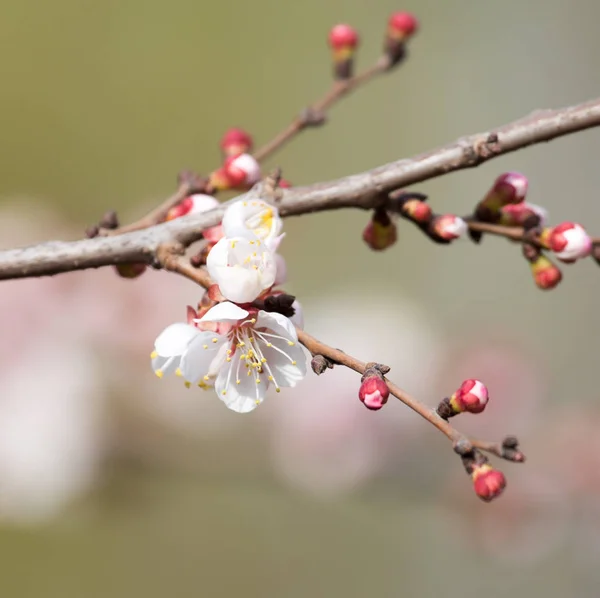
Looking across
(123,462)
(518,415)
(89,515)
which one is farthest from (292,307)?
(89,515)

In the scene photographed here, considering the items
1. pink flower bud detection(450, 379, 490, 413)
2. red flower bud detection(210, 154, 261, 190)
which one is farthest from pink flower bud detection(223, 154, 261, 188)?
pink flower bud detection(450, 379, 490, 413)

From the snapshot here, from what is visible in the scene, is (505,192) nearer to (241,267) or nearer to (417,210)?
(417,210)

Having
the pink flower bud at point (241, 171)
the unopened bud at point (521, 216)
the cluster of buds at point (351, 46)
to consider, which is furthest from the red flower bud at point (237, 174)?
the cluster of buds at point (351, 46)

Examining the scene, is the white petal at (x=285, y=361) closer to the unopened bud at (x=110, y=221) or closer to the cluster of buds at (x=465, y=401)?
the cluster of buds at (x=465, y=401)

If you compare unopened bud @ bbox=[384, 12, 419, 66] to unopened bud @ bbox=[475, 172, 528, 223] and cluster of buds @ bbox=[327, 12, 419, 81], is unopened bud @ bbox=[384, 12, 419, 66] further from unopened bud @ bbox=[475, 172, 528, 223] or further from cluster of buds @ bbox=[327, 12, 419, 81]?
unopened bud @ bbox=[475, 172, 528, 223]

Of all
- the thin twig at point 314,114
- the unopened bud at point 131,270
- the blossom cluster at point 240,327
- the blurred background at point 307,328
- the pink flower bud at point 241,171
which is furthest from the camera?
the blurred background at point 307,328

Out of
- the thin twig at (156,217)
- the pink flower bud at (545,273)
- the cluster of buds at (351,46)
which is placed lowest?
the pink flower bud at (545,273)
